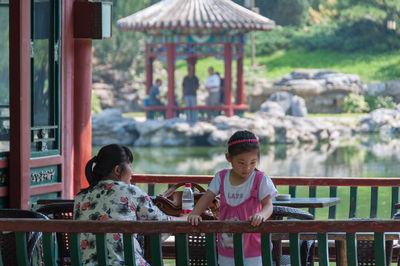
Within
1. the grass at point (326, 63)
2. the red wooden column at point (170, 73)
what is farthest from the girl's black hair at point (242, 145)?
the grass at point (326, 63)

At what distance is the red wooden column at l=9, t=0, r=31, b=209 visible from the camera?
4781mm

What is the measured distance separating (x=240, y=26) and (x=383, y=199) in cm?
1069

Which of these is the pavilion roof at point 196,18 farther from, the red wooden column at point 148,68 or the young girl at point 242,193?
the young girl at point 242,193

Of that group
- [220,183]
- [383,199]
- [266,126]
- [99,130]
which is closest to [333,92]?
[266,126]

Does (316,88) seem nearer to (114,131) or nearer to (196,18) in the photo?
(196,18)

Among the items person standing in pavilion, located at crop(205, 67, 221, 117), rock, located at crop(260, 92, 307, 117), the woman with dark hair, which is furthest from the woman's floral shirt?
rock, located at crop(260, 92, 307, 117)

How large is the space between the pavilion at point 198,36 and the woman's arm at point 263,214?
67.2 ft

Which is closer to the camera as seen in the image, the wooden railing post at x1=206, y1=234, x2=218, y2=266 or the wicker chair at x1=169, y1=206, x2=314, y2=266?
the wooden railing post at x1=206, y1=234, x2=218, y2=266

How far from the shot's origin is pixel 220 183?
10.6 ft

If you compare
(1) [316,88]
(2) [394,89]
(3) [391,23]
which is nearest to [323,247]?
(1) [316,88]

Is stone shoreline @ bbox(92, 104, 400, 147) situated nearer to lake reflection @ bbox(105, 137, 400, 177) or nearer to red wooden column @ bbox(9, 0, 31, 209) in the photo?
lake reflection @ bbox(105, 137, 400, 177)

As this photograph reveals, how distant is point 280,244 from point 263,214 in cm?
→ 51

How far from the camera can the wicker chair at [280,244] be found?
3.46 meters

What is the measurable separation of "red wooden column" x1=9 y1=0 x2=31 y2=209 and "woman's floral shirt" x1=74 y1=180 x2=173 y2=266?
1.69m
